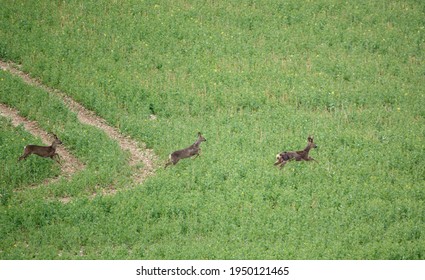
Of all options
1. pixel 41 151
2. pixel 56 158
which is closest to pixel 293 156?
pixel 56 158

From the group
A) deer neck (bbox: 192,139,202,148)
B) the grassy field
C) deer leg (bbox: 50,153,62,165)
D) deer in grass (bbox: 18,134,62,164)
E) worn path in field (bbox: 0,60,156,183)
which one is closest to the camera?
the grassy field

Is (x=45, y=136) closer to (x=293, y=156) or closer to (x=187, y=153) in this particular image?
(x=187, y=153)

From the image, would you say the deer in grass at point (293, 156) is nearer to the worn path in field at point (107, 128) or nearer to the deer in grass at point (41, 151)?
the worn path in field at point (107, 128)

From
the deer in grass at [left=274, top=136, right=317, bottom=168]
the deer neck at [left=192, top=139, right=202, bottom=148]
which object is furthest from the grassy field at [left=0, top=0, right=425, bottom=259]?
the deer neck at [left=192, top=139, right=202, bottom=148]

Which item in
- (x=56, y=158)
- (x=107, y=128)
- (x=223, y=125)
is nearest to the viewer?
(x=56, y=158)

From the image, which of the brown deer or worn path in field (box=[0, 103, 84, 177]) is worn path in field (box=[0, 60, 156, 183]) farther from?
worn path in field (box=[0, 103, 84, 177])

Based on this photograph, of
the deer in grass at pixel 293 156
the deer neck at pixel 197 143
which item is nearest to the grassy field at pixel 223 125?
the deer in grass at pixel 293 156
